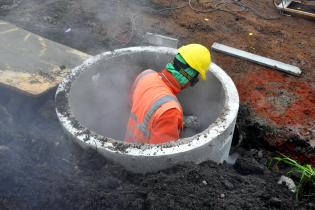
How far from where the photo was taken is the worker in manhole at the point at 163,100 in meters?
3.82

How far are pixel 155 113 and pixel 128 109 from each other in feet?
5.42

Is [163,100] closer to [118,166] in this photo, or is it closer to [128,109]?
[118,166]

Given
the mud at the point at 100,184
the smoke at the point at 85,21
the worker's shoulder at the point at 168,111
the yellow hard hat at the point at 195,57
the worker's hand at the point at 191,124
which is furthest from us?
the smoke at the point at 85,21

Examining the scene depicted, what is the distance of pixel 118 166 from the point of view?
3828 millimetres

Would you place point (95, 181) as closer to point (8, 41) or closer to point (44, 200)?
point (44, 200)

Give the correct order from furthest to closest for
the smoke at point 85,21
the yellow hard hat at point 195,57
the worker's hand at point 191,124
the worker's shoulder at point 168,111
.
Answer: the smoke at point 85,21 < the worker's hand at point 191,124 < the yellow hard hat at point 195,57 < the worker's shoulder at point 168,111

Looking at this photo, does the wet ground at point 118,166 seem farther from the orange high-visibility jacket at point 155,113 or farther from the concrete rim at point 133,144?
the orange high-visibility jacket at point 155,113

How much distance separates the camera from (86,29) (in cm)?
697

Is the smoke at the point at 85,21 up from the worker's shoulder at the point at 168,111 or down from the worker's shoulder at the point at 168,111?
down

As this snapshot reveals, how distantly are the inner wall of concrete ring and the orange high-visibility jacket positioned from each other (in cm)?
19

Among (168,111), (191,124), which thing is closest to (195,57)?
(168,111)

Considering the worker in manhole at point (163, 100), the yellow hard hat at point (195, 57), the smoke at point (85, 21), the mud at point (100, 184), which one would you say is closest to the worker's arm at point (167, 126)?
the worker in manhole at point (163, 100)

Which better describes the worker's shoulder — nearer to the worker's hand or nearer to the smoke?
the worker's hand

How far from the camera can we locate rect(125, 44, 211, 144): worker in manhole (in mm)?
3818
